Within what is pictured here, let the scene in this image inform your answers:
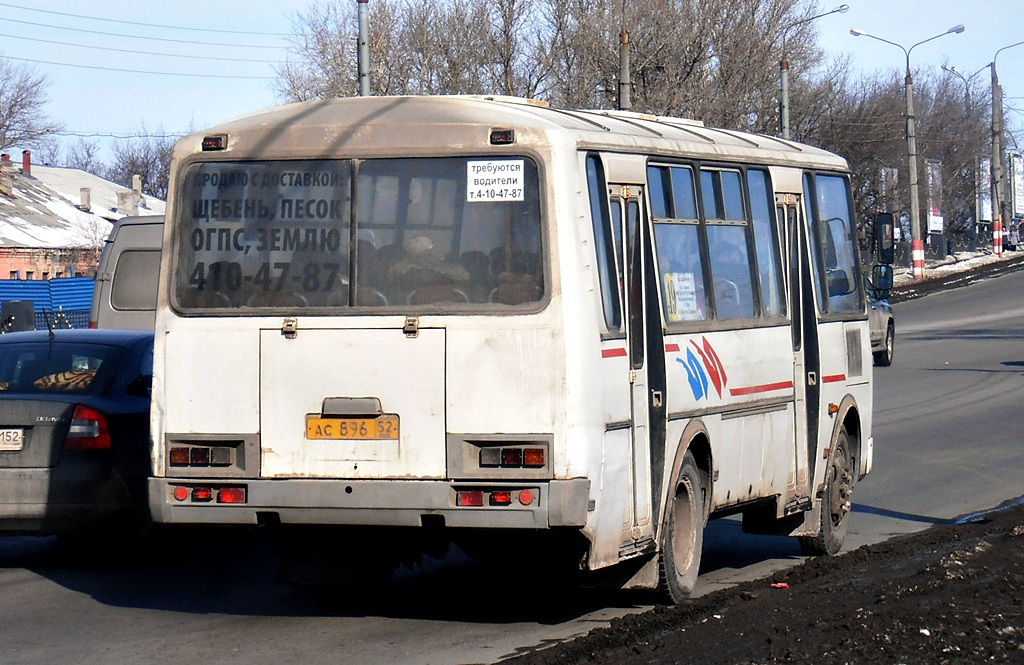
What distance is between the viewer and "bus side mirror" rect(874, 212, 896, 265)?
11398 mm

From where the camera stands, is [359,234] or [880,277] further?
[880,277]

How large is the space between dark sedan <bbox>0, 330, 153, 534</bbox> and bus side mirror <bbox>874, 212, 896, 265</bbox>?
18.2 ft

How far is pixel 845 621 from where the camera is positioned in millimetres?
6703

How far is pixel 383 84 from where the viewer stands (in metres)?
51.1

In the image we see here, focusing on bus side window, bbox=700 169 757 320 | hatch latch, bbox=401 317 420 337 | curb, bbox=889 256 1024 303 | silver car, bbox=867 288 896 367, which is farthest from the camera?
curb, bbox=889 256 1024 303

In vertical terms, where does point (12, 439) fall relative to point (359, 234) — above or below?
below

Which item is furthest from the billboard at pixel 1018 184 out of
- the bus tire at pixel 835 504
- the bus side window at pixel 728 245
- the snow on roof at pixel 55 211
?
the bus side window at pixel 728 245

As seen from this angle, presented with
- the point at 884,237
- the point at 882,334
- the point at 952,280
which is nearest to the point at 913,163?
the point at 952,280

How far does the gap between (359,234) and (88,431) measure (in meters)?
2.71

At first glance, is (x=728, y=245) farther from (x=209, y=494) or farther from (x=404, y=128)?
(x=209, y=494)

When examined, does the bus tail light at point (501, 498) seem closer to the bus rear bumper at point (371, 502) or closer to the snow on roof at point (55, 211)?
the bus rear bumper at point (371, 502)

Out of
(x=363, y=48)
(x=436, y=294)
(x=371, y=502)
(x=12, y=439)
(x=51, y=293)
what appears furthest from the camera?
(x=51, y=293)

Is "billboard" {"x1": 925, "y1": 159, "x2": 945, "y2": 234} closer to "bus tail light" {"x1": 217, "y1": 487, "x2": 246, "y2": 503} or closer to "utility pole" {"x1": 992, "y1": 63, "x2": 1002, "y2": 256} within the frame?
"utility pole" {"x1": 992, "y1": 63, "x2": 1002, "y2": 256}

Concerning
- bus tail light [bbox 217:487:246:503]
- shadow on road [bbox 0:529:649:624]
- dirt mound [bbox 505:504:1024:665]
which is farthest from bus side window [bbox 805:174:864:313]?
bus tail light [bbox 217:487:246:503]
